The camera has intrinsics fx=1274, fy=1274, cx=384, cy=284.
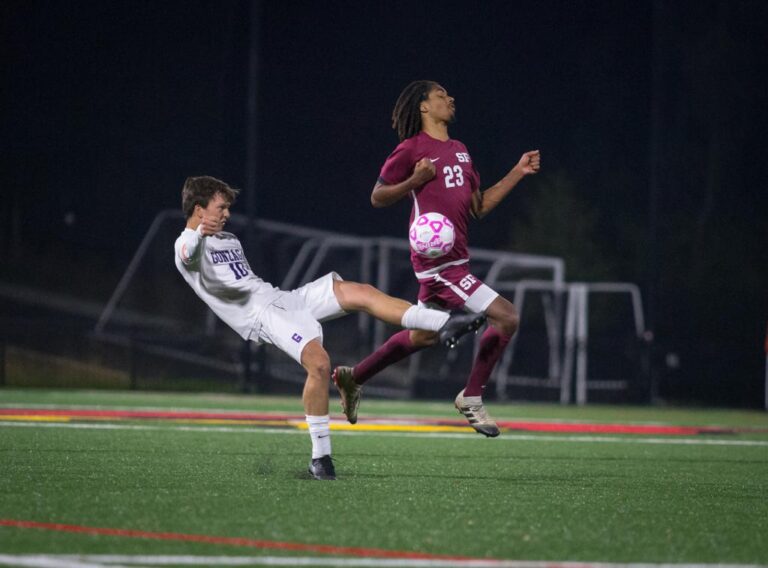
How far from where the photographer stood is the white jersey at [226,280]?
7.26 meters

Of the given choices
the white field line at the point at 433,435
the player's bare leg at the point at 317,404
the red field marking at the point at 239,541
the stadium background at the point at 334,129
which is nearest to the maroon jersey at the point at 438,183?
the player's bare leg at the point at 317,404

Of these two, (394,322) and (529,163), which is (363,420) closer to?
(529,163)

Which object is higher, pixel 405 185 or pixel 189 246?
pixel 405 185

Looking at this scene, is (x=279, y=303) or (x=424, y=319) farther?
(x=279, y=303)

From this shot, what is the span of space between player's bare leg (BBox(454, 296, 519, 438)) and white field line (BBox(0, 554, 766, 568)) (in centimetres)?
307

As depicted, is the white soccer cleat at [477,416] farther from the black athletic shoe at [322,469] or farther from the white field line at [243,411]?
the white field line at [243,411]

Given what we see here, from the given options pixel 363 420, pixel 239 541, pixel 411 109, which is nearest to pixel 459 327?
pixel 411 109

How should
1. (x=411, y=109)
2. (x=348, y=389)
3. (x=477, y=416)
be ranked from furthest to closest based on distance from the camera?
(x=411, y=109) → (x=348, y=389) → (x=477, y=416)

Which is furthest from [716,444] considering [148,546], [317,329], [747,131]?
[747,131]

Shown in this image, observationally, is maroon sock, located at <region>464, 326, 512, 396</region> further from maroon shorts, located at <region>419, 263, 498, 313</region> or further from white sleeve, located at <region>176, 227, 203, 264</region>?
white sleeve, located at <region>176, 227, 203, 264</region>

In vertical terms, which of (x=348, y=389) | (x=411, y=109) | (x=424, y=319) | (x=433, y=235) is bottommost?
(x=348, y=389)

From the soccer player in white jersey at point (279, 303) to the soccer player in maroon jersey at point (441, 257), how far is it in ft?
1.71

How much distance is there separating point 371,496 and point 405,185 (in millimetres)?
2090

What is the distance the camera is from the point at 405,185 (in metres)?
7.50
